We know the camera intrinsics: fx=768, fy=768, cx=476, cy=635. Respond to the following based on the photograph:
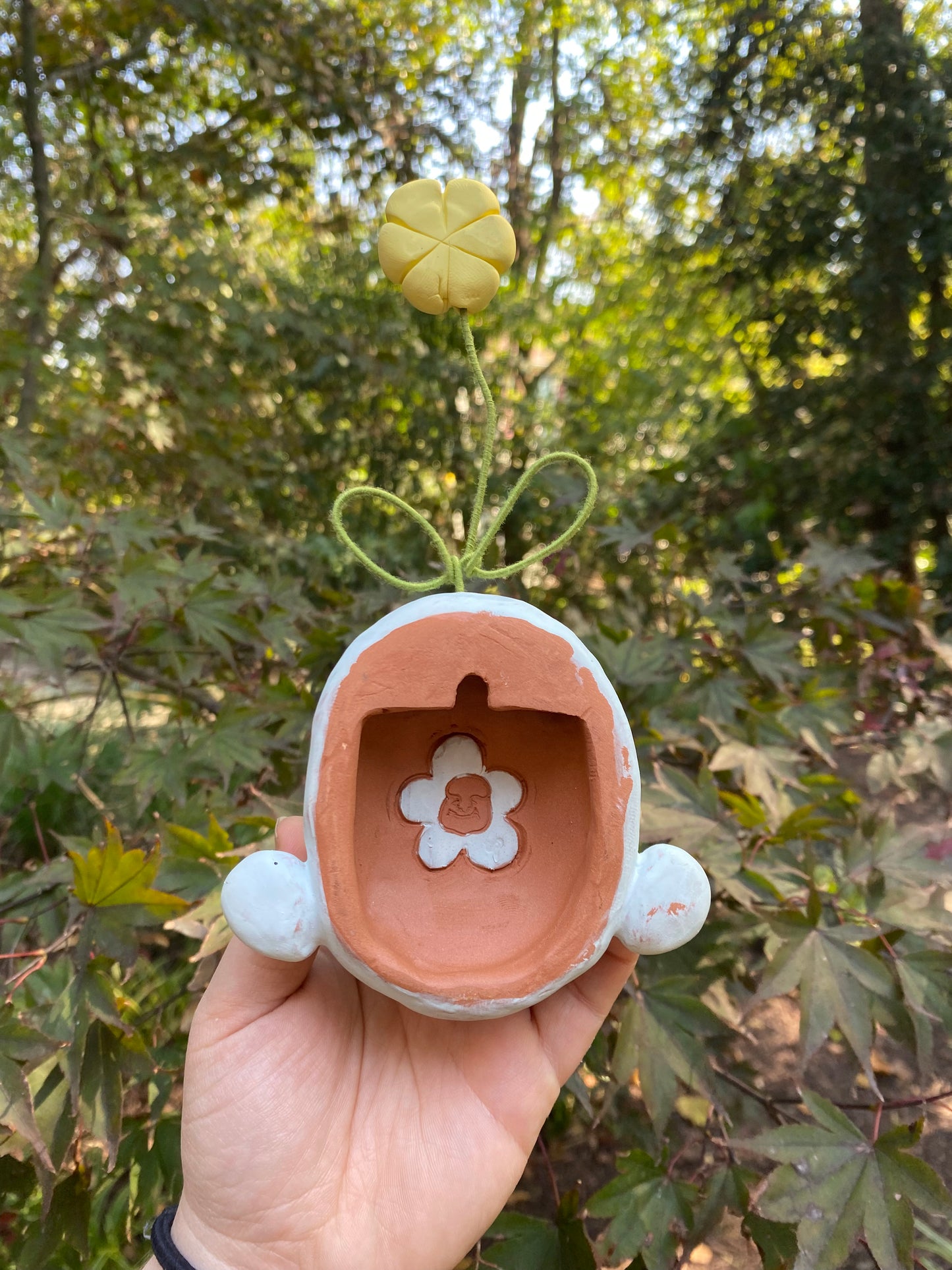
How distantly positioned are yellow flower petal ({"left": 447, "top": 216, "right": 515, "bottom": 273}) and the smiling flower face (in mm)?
509

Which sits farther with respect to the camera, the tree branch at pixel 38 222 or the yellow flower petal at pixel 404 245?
the tree branch at pixel 38 222

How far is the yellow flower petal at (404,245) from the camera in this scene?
2.59 feet

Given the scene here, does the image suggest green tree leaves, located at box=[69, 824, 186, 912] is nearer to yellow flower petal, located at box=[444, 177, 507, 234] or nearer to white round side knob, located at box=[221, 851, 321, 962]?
white round side knob, located at box=[221, 851, 321, 962]

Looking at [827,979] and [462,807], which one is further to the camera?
[827,979]

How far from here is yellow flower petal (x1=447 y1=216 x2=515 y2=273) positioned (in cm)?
79

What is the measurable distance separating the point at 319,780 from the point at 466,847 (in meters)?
0.19

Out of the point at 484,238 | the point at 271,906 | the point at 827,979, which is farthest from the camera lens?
the point at 827,979

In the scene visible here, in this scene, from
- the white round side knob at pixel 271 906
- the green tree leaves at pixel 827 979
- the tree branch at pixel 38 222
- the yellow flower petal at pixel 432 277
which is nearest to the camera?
the white round side knob at pixel 271 906

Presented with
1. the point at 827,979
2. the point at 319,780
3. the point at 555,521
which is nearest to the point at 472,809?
the point at 319,780

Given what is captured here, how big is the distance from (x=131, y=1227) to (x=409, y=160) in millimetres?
3072

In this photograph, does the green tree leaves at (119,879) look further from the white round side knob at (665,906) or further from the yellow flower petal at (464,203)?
the yellow flower petal at (464,203)

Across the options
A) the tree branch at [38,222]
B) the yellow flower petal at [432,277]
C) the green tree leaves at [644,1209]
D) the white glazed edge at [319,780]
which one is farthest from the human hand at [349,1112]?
the tree branch at [38,222]

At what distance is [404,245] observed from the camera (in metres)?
0.79

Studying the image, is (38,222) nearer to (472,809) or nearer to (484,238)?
(484,238)
